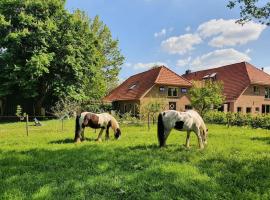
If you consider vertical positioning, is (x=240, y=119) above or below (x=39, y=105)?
below

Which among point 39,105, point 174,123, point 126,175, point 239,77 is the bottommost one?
point 126,175

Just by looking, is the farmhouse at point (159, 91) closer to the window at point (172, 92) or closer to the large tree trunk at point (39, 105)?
the window at point (172, 92)

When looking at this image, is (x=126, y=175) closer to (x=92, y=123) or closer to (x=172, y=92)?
(x=92, y=123)

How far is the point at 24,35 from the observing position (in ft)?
105

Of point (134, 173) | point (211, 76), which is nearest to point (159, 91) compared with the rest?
point (211, 76)

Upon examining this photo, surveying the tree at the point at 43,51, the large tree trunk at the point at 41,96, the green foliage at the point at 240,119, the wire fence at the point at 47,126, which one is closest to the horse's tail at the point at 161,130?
the wire fence at the point at 47,126

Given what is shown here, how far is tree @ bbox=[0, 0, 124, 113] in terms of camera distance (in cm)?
3219

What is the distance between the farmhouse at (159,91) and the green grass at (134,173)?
89.4 ft

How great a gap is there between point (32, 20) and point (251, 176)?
3165 cm

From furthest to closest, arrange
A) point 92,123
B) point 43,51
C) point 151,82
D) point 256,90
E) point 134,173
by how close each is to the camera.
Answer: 1. point 256,90
2. point 151,82
3. point 43,51
4. point 92,123
5. point 134,173

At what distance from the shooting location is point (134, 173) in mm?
8023

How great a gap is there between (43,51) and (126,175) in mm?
27929

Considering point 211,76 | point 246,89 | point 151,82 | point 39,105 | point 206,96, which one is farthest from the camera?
point 211,76

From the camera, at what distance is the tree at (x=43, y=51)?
32.2 meters
